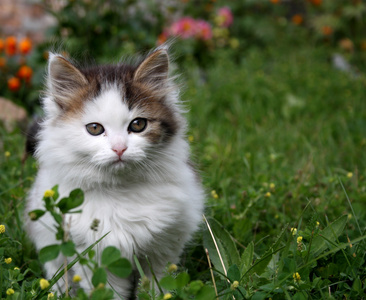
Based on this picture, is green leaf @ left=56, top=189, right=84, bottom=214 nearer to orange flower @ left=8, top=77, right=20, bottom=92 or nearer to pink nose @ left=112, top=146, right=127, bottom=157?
pink nose @ left=112, top=146, right=127, bottom=157

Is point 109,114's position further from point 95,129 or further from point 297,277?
point 297,277

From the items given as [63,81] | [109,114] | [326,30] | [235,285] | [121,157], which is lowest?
[326,30]

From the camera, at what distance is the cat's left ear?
6.58ft

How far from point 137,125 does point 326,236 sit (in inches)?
38.3

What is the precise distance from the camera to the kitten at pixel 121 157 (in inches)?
72.2

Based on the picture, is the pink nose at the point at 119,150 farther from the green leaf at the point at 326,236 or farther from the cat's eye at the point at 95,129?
the green leaf at the point at 326,236

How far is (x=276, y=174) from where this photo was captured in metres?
3.17

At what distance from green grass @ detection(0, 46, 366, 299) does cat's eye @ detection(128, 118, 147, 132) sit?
2.06ft

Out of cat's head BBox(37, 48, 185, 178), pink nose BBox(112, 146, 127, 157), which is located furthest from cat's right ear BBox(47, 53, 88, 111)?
pink nose BBox(112, 146, 127, 157)

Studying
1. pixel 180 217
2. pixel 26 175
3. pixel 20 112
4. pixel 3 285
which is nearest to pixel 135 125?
pixel 180 217

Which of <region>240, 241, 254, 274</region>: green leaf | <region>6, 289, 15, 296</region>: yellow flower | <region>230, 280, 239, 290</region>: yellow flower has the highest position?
<region>6, 289, 15, 296</region>: yellow flower

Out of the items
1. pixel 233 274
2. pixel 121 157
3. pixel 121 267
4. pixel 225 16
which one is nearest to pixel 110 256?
pixel 121 267

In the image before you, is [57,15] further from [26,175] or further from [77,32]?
[26,175]

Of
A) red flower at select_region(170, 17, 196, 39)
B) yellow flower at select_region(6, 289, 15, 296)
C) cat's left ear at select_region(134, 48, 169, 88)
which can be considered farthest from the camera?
red flower at select_region(170, 17, 196, 39)
